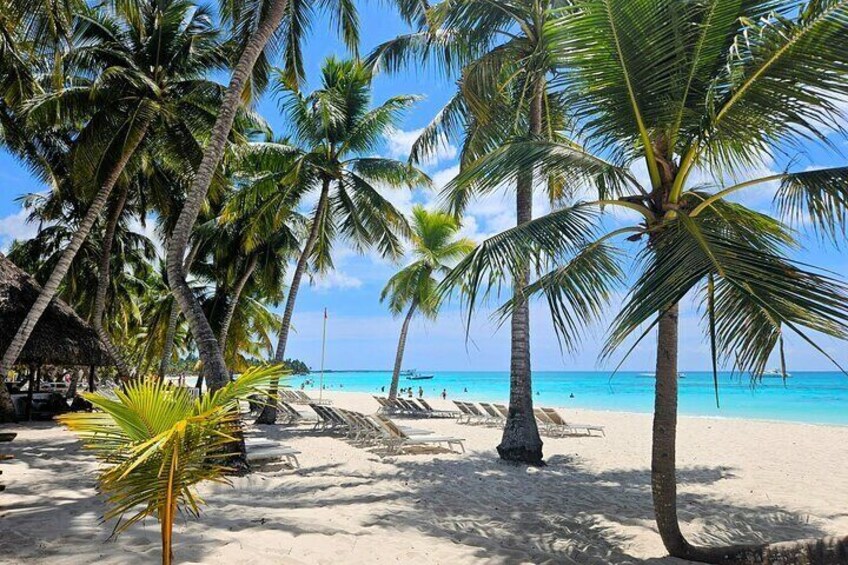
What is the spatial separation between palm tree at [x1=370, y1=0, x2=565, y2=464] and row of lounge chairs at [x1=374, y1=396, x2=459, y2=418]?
9980 mm

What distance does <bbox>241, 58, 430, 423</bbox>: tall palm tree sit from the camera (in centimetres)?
1390

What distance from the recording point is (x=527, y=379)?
9.44 m

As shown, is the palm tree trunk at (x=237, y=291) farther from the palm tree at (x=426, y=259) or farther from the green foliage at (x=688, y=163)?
the green foliage at (x=688, y=163)

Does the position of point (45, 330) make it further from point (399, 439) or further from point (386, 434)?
point (399, 439)

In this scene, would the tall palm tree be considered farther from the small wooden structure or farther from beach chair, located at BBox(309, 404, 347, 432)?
the small wooden structure

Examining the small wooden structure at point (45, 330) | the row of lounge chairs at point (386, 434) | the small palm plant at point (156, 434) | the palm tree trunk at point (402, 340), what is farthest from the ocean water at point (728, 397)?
the small wooden structure at point (45, 330)

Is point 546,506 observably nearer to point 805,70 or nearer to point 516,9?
point 805,70

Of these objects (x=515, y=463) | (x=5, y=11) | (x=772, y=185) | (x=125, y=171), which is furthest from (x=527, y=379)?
(x=125, y=171)

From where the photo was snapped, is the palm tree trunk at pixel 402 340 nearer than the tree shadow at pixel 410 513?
No

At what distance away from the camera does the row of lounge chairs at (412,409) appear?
19359 mm

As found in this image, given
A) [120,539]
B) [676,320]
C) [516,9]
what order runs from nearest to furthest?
[120,539] → [676,320] → [516,9]

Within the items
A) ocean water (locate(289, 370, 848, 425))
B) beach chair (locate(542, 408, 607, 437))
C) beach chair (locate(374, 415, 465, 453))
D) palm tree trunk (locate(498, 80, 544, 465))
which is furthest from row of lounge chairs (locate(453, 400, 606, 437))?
palm tree trunk (locate(498, 80, 544, 465))

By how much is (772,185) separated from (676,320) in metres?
1.33

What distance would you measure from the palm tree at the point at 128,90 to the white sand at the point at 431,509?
6.14 metres
